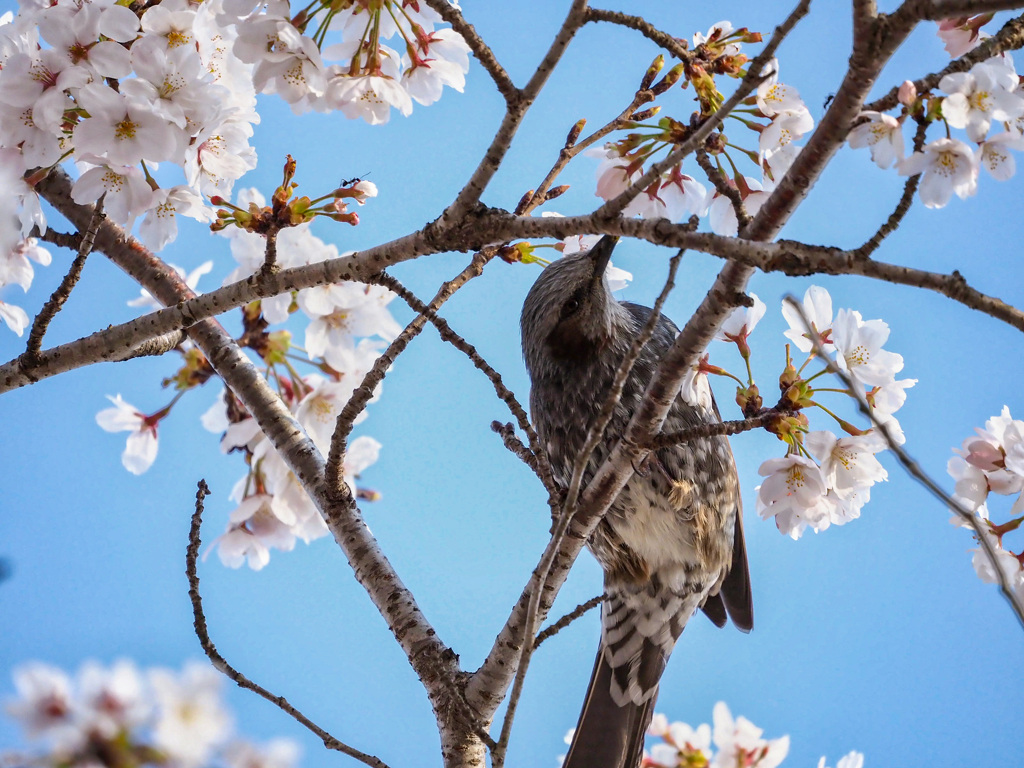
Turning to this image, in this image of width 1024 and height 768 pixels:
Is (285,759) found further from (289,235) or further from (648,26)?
(289,235)

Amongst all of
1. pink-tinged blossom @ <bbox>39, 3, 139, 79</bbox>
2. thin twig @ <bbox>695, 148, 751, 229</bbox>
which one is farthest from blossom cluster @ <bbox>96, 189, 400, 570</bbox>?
thin twig @ <bbox>695, 148, 751, 229</bbox>

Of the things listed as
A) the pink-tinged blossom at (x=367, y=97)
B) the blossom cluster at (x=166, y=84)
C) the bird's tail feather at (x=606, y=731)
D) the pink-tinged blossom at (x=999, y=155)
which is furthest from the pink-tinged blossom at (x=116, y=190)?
the bird's tail feather at (x=606, y=731)

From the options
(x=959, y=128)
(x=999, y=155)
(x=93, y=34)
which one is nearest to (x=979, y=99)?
(x=959, y=128)

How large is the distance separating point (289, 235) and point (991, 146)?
1.59 meters

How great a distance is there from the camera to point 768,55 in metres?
1.34

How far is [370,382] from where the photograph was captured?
73.3 inches

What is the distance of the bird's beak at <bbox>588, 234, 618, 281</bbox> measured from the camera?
9.24 ft

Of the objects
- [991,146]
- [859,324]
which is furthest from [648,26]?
[859,324]

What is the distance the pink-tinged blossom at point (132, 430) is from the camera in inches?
94.3

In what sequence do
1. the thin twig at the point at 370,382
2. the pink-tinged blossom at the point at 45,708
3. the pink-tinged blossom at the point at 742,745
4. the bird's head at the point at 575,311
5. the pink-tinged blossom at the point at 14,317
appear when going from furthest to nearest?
the bird's head at the point at 575,311
the pink-tinged blossom at the point at 742,745
the pink-tinged blossom at the point at 14,317
the thin twig at the point at 370,382
the pink-tinged blossom at the point at 45,708

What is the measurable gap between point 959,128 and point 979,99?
0.06 meters

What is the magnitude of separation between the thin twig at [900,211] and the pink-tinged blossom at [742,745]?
182 centimetres

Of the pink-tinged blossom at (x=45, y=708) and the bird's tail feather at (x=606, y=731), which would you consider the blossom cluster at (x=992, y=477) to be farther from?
the pink-tinged blossom at (x=45, y=708)

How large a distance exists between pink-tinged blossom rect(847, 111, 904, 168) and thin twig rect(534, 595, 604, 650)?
1068 millimetres
